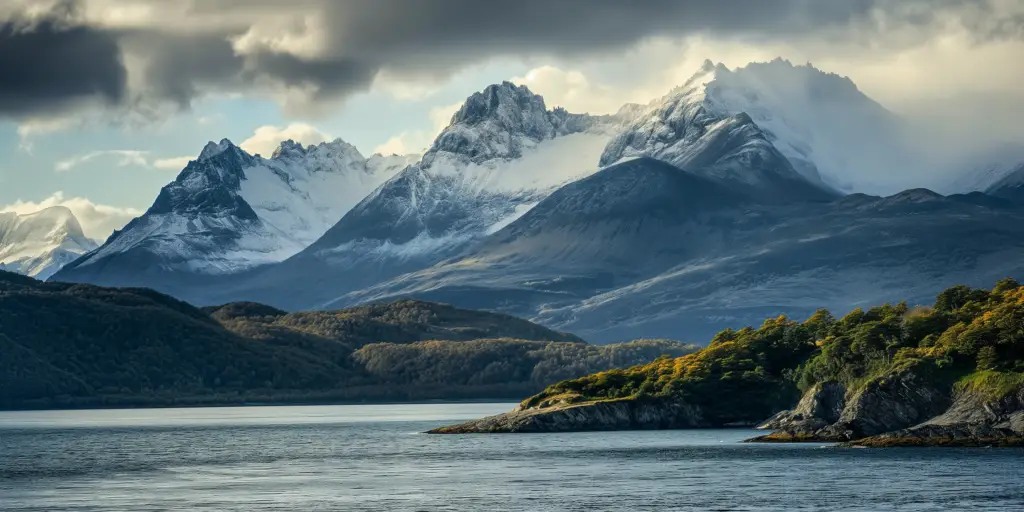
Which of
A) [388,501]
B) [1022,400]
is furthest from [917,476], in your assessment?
[388,501]

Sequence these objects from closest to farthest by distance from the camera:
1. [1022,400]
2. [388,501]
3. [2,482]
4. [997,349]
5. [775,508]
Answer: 1. [775,508]
2. [388,501]
3. [2,482]
4. [1022,400]
5. [997,349]

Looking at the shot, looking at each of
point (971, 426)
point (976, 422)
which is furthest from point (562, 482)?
point (976, 422)

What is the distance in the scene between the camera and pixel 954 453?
180m

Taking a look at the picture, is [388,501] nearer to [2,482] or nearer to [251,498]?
[251,498]

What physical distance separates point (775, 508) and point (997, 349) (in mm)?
72958

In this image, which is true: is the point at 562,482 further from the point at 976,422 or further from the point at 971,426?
the point at 976,422

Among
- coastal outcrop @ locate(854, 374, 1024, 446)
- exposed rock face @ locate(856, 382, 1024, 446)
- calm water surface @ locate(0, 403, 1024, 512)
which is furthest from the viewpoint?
coastal outcrop @ locate(854, 374, 1024, 446)

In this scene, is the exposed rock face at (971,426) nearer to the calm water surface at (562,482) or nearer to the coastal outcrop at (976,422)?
the coastal outcrop at (976,422)

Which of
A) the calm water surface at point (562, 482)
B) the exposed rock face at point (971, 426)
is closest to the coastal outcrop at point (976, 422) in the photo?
the exposed rock face at point (971, 426)

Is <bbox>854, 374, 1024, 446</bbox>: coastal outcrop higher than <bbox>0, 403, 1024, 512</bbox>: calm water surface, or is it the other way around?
<bbox>854, 374, 1024, 446</bbox>: coastal outcrop

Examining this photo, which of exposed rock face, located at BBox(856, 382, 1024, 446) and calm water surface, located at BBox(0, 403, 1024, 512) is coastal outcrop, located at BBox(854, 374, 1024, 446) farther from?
calm water surface, located at BBox(0, 403, 1024, 512)

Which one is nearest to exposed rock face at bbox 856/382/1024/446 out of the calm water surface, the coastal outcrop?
the coastal outcrop

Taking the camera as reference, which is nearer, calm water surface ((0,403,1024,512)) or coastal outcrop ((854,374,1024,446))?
calm water surface ((0,403,1024,512))

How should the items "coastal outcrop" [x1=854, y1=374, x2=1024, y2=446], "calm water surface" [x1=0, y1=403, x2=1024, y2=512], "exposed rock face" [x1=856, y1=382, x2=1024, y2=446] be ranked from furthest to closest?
"coastal outcrop" [x1=854, y1=374, x2=1024, y2=446] → "exposed rock face" [x1=856, y1=382, x2=1024, y2=446] → "calm water surface" [x1=0, y1=403, x2=1024, y2=512]
